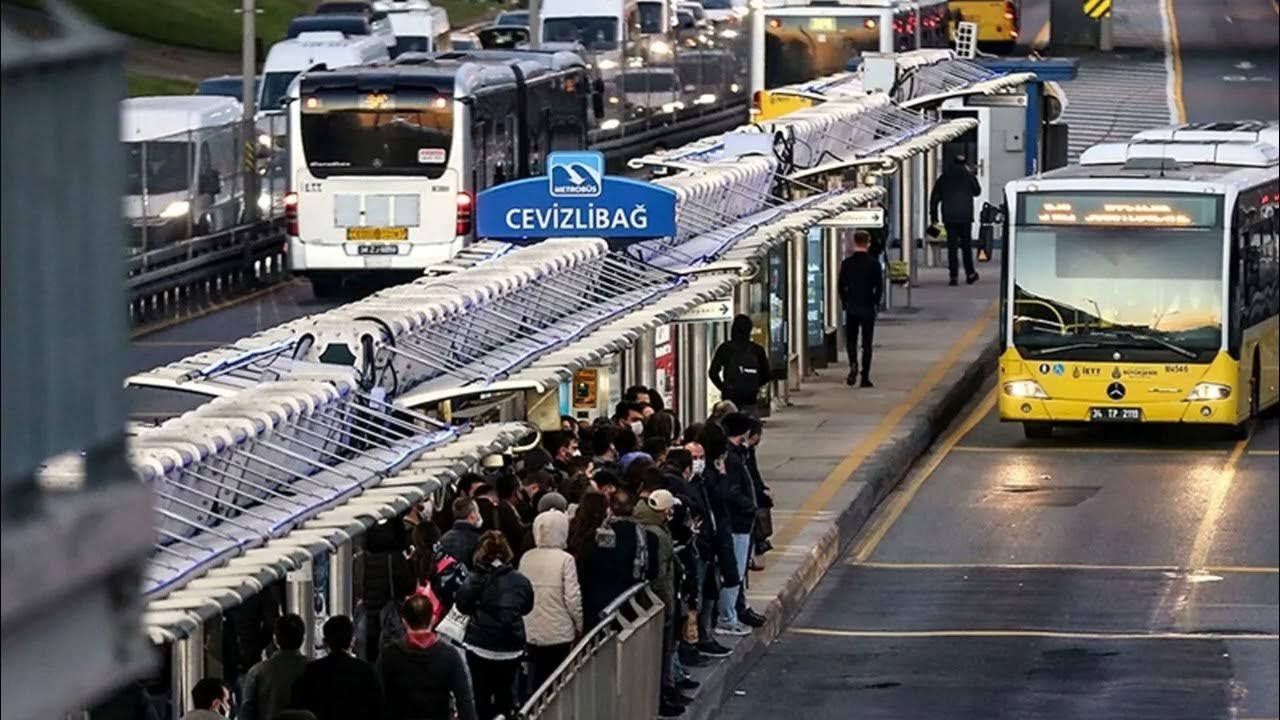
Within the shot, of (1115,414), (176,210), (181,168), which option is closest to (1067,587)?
(1115,414)

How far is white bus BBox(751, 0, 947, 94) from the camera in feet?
169

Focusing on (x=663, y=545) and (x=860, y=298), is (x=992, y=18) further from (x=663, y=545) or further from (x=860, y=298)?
(x=663, y=545)

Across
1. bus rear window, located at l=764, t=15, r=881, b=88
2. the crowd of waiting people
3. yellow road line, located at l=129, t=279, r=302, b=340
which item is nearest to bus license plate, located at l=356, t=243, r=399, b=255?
yellow road line, located at l=129, t=279, r=302, b=340

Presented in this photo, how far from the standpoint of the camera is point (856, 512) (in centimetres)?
2386

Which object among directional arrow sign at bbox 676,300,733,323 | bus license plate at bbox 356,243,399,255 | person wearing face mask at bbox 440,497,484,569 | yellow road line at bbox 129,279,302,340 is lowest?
yellow road line at bbox 129,279,302,340

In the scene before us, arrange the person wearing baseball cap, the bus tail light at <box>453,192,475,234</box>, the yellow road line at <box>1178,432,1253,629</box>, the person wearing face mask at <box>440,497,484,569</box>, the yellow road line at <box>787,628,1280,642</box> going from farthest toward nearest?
1. the bus tail light at <box>453,192,475,234</box>
2. the yellow road line at <box>1178,432,1253,629</box>
3. the yellow road line at <box>787,628,1280,642</box>
4. the person wearing baseball cap
5. the person wearing face mask at <box>440,497,484,569</box>

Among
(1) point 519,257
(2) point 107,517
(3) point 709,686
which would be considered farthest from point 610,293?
(2) point 107,517

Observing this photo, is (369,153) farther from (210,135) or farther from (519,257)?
(519,257)

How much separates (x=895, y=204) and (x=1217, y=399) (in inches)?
445

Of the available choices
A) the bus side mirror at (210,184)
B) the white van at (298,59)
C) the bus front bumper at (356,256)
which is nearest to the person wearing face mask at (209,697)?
the bus front bumper at (356,256)

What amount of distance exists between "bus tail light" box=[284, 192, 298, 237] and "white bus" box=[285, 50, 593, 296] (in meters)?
0.02

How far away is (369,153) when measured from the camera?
37344mm

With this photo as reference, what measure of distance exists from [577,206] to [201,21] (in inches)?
1982

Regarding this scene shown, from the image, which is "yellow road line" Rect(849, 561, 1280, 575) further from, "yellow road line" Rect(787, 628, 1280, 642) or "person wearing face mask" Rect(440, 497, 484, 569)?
"person wearing face mask" Rect(440, 497, 484, 569)
